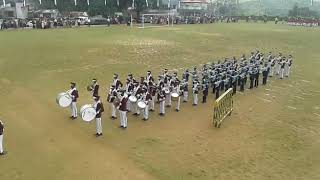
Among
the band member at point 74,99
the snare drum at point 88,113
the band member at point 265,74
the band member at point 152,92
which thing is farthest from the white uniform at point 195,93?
the band member at point 265,74

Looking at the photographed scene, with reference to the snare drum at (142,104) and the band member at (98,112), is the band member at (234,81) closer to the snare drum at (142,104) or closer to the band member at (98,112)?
the snare drum at (142,104)

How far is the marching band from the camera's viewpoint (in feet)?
46.2

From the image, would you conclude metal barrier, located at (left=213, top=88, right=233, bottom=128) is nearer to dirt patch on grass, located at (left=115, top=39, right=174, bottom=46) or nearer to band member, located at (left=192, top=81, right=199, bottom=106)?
band member, located at (left=192, top=81, right=199, bottom=106)

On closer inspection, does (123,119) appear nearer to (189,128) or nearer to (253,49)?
(189,128)

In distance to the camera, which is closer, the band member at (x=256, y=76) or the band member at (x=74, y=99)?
the band member at (x=74, y=99)

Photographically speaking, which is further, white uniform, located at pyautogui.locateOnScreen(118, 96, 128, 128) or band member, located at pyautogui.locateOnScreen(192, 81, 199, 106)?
band member, located at pyautogui.locateOnScreen(192, 81, 199, 106)

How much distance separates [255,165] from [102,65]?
48.2 ft

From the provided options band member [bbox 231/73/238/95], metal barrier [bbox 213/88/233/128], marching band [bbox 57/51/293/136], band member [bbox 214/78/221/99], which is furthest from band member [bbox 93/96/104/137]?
band member [bbox 231/73/238/95]

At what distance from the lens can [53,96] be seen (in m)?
17.3

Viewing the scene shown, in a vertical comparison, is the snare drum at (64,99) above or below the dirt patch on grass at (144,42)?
below

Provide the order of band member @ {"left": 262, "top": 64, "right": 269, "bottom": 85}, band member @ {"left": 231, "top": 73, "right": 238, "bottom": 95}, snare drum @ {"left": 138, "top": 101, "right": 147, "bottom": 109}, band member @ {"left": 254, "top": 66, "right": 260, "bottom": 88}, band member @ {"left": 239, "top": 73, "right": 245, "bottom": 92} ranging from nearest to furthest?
snare drum @ {"left": 138, "top": 101, "right": 147, "bottom": 109}
band member @ {"left": 231, "top": 73, "right": 238, "bottom": 95}
band member @ {"left": 239, "top": 73, "right": 245, "bottom": 92}
band member @ {"left": 254, "top": 66, "right": 260, "bottom": 88}
band member @ {"left": 262, "top": 64, "right": 269, "bottom": 85}

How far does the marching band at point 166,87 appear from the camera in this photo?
14.1 m

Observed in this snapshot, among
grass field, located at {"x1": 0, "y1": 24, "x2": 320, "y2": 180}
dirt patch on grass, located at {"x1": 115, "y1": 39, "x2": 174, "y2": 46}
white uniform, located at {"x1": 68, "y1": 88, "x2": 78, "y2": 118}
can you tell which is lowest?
grass field, located at {"x1": 0, "y1": 24, "x2": 320, "y2": 180}

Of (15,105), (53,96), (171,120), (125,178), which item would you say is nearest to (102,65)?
(53,96)
